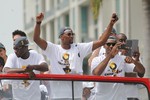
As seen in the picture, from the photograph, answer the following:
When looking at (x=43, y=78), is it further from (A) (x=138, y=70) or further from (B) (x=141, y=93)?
(A) (x=138, y=70)

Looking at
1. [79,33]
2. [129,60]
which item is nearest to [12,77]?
[129,60]

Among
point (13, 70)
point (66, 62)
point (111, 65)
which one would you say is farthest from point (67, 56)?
point (13, 70)

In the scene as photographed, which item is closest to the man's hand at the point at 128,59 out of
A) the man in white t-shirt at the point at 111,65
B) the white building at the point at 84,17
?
the man in white t-shirt at the point at 111,65

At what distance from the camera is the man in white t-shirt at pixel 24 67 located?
7055 millimetres

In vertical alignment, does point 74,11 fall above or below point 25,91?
above

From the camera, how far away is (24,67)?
7723 mm

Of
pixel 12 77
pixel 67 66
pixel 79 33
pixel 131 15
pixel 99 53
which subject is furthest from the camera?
pixel 79 33

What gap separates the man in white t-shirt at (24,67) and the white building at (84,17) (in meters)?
12.2

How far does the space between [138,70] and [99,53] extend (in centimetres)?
58

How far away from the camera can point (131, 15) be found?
92.3 feet

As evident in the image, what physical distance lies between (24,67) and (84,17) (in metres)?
A: 29.5

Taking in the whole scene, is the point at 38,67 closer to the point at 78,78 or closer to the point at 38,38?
the point at 78,78

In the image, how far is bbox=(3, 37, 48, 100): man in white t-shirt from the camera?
7055mm

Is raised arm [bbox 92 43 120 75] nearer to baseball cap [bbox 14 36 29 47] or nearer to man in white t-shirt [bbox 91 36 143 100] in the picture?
man in white t-shirt [bbox 91 36 143 100]
